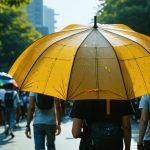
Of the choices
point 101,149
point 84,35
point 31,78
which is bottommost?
point 101,149

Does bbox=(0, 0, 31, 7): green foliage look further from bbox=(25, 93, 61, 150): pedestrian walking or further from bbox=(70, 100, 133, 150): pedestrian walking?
bbox=(70, 100, 133, 150): pedestrian walking

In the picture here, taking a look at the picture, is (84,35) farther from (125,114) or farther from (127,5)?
(127,5)

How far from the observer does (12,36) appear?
247ft

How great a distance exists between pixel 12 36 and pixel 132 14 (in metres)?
23.6

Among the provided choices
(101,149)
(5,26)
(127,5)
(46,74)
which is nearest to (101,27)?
(46,74)

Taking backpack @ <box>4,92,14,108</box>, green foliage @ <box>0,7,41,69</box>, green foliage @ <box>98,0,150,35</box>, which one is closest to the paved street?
backpack @ <box>4,92,14,108</box>

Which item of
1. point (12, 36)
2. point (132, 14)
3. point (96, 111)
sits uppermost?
point (96, 111)

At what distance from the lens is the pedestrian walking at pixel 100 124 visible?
531cm

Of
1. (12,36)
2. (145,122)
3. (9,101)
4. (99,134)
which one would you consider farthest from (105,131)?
(12,36)

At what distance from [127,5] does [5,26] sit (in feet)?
54.9

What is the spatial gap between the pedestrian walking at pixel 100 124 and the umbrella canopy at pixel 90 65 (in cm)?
24

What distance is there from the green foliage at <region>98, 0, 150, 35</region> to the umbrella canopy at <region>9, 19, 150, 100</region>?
48.1m

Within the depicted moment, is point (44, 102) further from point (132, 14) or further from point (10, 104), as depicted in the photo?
point (132, 14)

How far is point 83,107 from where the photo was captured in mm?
5441
